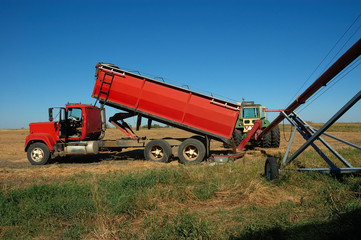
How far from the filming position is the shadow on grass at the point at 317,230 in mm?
2943

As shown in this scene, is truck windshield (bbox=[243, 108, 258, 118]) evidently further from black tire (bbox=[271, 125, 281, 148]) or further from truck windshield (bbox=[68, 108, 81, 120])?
truck windshield (bbox=[68, 108, 81, 120])

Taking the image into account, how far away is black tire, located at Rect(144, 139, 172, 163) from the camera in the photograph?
9.84m

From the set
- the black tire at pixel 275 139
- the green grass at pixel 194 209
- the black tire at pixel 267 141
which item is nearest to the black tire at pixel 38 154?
the green grass at pixel 194 209

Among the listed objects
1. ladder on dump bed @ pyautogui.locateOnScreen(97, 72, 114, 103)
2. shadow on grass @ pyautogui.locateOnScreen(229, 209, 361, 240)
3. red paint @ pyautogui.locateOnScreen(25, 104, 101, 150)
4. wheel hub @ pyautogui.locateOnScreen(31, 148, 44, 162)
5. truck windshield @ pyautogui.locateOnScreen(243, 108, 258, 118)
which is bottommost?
wheel hub @ pyautogui.locateOnScreen(31, 148, 44, 162)

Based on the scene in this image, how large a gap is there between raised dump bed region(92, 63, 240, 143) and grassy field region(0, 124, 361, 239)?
3620mm

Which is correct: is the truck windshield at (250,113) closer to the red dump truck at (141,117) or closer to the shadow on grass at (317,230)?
the red dump truck at (141,117)

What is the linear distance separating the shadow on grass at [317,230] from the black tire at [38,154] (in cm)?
966

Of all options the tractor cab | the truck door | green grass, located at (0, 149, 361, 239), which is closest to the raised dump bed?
the truck door

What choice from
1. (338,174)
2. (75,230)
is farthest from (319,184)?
(75,230)

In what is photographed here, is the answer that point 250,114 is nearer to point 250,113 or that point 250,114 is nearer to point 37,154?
point 250,113

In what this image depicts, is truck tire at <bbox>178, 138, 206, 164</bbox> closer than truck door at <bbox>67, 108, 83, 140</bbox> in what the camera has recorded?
Yes

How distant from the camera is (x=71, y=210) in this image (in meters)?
4.28

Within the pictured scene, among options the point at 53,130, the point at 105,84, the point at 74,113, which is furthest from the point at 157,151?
the point at 53,130

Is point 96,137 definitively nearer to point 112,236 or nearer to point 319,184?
point 112,236
